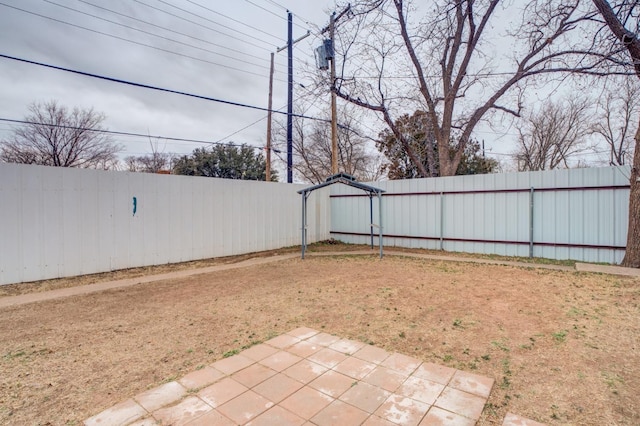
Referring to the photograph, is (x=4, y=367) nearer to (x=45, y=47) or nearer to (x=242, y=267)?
(x=242, y=267)

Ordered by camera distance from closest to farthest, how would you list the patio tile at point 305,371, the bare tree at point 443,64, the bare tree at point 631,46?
the patio tile at point 305,371 → the bare tree at point 631,46 → the bare tree at point 443,64

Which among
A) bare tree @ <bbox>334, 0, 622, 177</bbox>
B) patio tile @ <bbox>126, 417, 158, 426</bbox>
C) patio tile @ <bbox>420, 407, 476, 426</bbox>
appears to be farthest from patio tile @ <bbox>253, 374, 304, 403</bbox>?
bare tree @ <bbox>334, 0, 622, 177</bbox>

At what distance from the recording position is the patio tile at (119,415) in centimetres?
173

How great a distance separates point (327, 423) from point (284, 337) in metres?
1.25

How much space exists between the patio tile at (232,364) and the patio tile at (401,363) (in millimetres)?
1003

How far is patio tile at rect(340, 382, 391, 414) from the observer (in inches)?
73.1

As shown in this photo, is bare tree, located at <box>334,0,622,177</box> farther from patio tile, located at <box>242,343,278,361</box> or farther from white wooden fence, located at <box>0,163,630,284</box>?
patio tile, located at <box>242,343,278,361</box>

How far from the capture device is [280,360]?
8.04 feet

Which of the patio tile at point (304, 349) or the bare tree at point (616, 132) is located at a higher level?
the bare tree at point (616, 132)

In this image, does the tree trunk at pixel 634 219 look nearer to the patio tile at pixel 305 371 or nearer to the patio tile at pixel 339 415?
the patio tile at pixel 305 371

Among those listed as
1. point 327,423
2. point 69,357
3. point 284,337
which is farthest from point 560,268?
point 69,357

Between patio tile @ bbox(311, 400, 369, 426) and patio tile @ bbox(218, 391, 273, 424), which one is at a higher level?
patio tile @ bbox(311, 400, 369, 426)

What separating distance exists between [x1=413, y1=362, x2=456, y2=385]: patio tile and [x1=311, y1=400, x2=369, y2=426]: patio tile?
615 millimetres

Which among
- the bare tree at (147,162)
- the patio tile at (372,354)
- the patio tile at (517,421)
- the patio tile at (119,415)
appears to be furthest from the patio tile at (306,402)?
the bare tree at (147,162)
